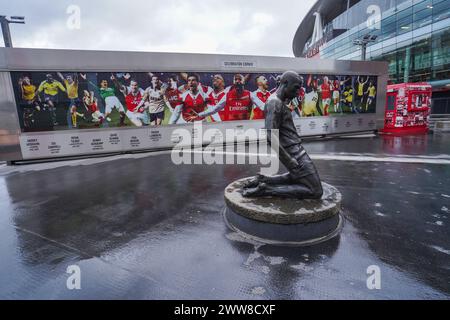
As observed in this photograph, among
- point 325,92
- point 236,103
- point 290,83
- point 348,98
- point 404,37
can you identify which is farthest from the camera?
point 404,37

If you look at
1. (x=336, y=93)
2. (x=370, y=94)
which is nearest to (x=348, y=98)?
(x=336, y=93)

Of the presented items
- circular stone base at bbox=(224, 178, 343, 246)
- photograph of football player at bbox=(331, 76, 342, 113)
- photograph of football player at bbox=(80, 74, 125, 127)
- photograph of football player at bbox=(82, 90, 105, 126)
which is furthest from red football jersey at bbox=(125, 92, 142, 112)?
photograph of football player at bbox=(331, 76, 342, 113)

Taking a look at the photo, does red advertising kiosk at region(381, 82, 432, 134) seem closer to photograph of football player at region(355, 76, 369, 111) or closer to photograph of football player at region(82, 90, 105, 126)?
photograph of football player at region(355, 76, 369, 111)

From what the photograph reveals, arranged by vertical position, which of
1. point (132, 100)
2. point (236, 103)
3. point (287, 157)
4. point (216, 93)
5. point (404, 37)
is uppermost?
point (404, 37)

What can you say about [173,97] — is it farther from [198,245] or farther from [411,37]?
[411,37]

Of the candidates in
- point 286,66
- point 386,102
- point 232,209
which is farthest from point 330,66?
point 232,209

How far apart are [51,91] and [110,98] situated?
169 cm

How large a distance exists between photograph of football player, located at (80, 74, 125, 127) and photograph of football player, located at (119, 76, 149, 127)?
196 millimetres

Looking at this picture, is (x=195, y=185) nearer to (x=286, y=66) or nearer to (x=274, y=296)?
(x=274, y=296)

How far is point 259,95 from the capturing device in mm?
10070

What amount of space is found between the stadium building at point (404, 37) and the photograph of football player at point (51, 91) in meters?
16.4

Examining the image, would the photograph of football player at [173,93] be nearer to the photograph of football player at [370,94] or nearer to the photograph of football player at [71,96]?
the photograph of football player at [71,96]

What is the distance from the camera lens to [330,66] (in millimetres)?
10898
